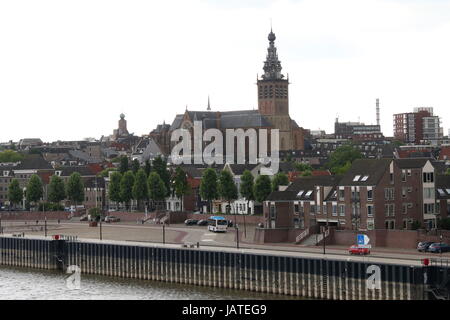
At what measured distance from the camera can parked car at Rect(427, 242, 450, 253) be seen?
9031cm

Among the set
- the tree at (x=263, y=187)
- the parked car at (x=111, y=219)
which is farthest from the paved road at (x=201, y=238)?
the tree at (x=263, y=187)

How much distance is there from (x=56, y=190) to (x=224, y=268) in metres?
101

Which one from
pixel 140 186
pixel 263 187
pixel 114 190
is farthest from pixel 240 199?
pixel 114 190

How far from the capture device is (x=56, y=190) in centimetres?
18050

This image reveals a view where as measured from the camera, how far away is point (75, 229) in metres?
139

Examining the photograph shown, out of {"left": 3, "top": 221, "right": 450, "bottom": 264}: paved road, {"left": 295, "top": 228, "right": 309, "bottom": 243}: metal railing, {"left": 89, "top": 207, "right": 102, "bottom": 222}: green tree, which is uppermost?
{"left": 89, "top": 207, "right": 102, "bottom": 222}: green tree

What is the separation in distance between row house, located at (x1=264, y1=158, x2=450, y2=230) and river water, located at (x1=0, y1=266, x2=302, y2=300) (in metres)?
26.4

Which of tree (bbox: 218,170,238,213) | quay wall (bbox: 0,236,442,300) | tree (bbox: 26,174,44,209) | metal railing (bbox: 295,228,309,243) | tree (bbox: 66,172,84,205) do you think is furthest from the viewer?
tree (bbox: 26,174,44,209)

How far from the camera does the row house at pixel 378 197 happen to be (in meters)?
105

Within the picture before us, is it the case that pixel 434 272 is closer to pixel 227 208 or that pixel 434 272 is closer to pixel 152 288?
pixel 152 288

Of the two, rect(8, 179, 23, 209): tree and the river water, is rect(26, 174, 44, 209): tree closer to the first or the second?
rect(8, 179, 23, 209): tree

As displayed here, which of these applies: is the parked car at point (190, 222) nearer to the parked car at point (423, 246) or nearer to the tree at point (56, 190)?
the tree at point (56, 190)

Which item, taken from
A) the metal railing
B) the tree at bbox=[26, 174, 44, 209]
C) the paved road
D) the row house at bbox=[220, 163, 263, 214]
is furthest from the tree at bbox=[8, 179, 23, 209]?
the metal railing
